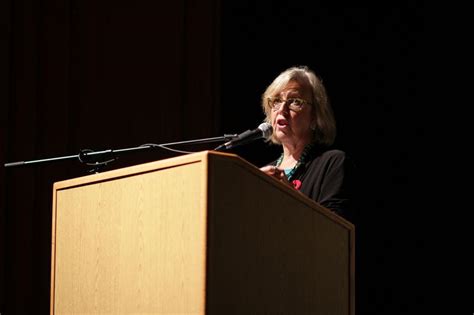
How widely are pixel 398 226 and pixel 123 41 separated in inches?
74.0


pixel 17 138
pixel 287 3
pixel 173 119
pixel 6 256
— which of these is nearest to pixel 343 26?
pixel 287 3

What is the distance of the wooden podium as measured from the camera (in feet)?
4.37

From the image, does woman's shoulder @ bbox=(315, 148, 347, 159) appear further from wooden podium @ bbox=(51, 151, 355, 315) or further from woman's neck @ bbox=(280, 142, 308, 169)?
wooden podium @ bbox=(51, 151, 355, 315)

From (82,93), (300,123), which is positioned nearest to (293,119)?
(300,123)

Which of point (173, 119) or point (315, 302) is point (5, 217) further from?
point (315, 302)

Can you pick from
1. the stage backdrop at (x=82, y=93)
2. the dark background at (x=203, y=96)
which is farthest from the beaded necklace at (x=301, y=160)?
the stage backdrop at (x=82, y=93)

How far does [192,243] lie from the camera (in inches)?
52.6

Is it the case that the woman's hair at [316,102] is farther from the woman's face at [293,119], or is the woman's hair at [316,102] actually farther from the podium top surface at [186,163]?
the podium top surface at [186,163]

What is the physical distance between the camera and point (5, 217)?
3.34 metres

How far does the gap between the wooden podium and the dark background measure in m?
1.58

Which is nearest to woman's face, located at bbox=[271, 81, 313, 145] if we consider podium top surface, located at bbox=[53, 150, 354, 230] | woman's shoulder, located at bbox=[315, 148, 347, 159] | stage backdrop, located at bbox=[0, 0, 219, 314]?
woman's shoulder, located at bbox=[315, 148, 347, 159]

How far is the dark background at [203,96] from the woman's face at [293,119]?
0.59 meters

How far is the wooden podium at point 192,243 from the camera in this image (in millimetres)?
1331

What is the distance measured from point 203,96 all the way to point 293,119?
1420mm
